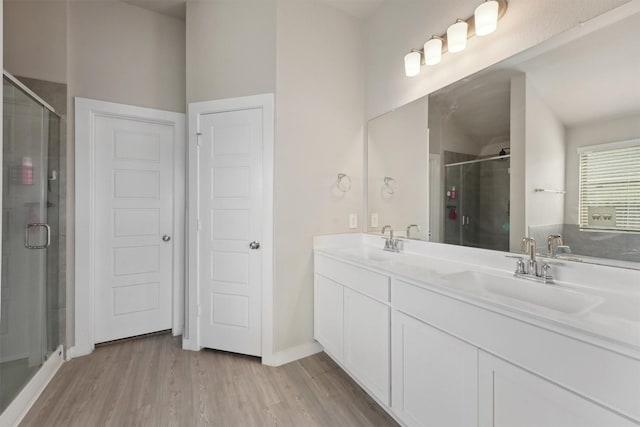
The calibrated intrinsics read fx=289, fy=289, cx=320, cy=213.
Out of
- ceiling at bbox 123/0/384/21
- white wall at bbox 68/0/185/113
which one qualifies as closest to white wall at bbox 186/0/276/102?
ceiling at bbox 123/0/384/21

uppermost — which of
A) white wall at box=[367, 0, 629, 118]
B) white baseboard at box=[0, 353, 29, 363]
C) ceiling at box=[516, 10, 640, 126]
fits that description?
white wall at box=[367, 0, 629, 118]

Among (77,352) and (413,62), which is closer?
(413,62)

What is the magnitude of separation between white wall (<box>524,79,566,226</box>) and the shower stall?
0.12 meters

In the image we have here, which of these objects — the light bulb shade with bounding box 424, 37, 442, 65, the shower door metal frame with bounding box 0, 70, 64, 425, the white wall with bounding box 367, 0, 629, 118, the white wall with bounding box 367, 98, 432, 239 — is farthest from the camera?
the white wall with bounding box 367, 98, 432, 239

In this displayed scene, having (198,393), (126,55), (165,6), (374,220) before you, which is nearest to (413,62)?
(374,220)

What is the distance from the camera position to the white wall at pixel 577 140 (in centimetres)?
119

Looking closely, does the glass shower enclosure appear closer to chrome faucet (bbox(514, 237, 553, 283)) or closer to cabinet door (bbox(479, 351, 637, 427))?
cabinet door (bbox(479, 351, 637, 427))

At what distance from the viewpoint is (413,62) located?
1.99m

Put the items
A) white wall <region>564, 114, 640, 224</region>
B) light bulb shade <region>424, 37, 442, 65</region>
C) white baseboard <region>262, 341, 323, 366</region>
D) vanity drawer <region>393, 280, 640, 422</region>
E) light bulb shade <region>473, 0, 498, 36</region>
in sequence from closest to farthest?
vanity drawer <region>393, 280, 640, 422</region>, white wall <region>564, 114, 640, 224</region>, light bulb shade <region>473, 0, 498, 36</region>, light bulb shade <region>424, 37, 442, 65</region>, white baseboard <region>262, 341, 323, 366</region>

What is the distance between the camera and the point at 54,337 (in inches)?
85.4

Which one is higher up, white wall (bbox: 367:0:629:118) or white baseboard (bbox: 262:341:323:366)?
white wall (bbox: 367:0:629:118)

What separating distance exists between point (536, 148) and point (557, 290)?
0.69m

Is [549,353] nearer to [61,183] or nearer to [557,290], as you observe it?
[557,290]

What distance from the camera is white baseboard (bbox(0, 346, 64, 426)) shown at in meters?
1.57
